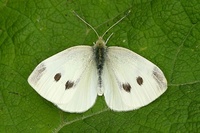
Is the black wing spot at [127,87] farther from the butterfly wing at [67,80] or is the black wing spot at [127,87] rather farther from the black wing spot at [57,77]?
the black wing spot at [57,77]

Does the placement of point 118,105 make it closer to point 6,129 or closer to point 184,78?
point 184,78

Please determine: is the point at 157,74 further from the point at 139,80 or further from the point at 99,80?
the point at 99,80

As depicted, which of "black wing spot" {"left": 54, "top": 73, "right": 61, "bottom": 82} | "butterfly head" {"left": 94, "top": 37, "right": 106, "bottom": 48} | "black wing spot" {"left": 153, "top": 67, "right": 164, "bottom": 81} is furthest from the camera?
A: "butterfly head" {"left": 94, "top": 37, "right": 106, "bottom": 48}

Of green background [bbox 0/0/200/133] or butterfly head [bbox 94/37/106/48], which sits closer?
green background [bbox 0/0/200/133]

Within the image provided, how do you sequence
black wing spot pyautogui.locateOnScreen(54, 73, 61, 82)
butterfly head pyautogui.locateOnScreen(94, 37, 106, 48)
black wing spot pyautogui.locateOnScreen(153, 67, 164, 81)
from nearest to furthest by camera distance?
black wing spot pyautogui.locateOnScreen(153, 67, 164, 81), black wing spot pyautogui.locateOnScreen(54, 73, 61, 82), butterfly head pyautogui.locateOnScreen(94, 37, 106, 48)

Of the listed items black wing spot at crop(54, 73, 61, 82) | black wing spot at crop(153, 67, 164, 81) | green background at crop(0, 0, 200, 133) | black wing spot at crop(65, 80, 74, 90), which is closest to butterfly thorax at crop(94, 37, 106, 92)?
green background at crop(0, 0, 200, 133)

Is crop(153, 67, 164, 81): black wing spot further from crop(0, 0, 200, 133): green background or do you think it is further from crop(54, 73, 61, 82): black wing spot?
crop(54, 73, 61, 82): black wing spot
